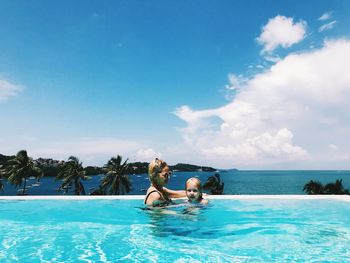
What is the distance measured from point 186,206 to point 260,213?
122 inches

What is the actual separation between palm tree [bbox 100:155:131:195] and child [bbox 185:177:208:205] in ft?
120

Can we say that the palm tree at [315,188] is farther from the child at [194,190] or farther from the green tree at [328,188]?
the child at [194,190]

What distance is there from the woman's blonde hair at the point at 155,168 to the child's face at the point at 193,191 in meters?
0.98

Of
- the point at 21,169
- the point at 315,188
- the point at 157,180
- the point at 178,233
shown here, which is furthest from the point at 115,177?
the point at 178,233

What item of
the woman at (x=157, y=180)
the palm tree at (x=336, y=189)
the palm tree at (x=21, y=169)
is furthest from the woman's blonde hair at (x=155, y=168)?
the palm tree at (x=336, y=189)

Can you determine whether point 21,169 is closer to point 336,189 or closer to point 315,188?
point 315,188

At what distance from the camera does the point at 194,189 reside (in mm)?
9883

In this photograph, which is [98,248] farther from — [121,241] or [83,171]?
[83,171]

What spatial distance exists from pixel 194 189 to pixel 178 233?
2.29 meters

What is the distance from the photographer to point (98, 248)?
21.9ft

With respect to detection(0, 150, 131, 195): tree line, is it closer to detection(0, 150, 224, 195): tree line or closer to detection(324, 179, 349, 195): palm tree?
detection(0, 150, 224, 195): tree line

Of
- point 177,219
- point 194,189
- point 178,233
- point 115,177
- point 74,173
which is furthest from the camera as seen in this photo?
point 74,173

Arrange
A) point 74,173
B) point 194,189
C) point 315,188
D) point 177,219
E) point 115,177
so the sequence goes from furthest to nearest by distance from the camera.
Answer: point 315,188, point 74,173, point 115,177, point 194,189, point 177,219

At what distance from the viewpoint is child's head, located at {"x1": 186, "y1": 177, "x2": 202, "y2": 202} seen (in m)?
9.86
